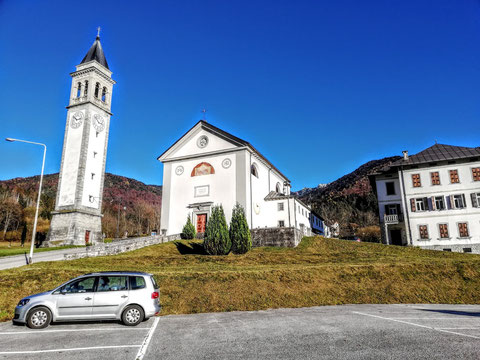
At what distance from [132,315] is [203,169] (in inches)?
1005

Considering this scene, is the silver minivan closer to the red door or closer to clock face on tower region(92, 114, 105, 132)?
the red door

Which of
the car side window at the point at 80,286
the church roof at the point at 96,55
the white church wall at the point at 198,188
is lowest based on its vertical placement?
the car side window at the point at 80,286

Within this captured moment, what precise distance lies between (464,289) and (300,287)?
8078mm

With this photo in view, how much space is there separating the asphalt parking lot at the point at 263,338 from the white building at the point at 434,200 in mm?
23303

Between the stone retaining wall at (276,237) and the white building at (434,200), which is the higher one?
the white building at (434,200)

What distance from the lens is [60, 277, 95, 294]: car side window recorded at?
991cm

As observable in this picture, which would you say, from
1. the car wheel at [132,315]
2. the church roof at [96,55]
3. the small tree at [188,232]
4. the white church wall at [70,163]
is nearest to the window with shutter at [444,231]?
the small tree at [188,232]

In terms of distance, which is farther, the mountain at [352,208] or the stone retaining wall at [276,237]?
the mountain at [352,208]

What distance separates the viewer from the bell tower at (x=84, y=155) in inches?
1435

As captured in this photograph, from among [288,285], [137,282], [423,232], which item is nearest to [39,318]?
[137,282]

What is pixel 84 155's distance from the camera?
3891 cm

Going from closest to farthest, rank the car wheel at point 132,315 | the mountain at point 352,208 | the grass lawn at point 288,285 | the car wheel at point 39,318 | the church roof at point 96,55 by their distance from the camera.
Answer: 1. the car wheel at point 39,318
2. the car wheel at point 132,315
3. the grass lawn at point 288,285
4. the church roof at point 96,55
5. the mountain at point 352,208

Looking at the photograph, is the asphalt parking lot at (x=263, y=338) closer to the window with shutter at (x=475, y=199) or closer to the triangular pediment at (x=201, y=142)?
the window with shutter at (x=475, y=199)

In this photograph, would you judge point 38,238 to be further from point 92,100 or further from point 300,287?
point 300,287
